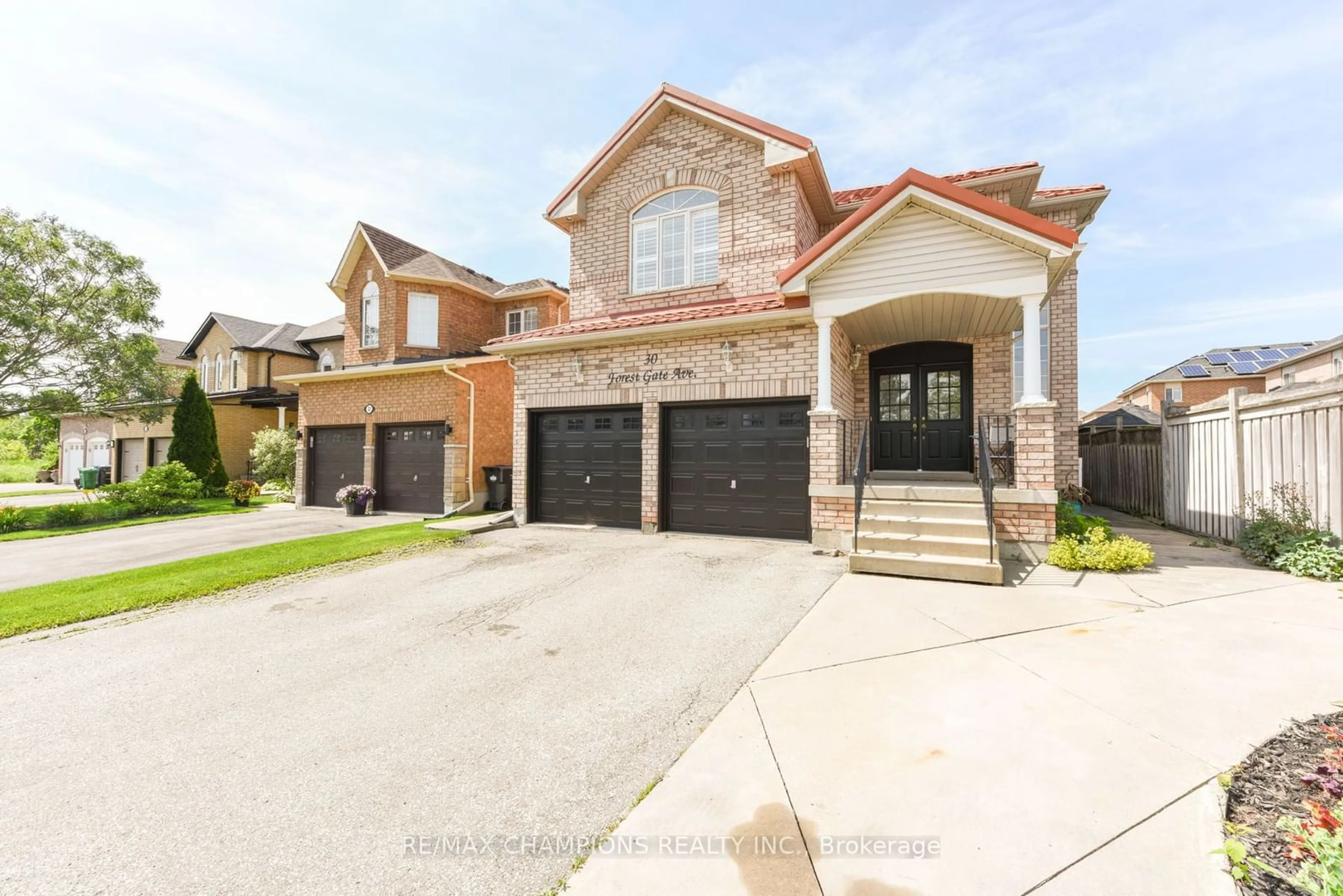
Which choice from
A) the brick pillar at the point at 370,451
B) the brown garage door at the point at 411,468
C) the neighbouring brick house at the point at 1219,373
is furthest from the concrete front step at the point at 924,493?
the neighbouring brick house at the point at 1219,373

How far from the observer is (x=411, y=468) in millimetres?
14211

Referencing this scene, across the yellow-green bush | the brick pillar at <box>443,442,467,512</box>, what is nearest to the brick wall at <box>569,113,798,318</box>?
the brick pillar at <box>443,442,467,512</box>

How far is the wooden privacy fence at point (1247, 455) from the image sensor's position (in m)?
6.12

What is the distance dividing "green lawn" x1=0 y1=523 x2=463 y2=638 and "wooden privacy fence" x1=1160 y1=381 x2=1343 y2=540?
12.5 meters

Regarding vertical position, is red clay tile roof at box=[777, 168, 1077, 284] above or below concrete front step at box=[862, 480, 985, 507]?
above

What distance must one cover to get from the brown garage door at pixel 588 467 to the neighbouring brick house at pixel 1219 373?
31.3 m

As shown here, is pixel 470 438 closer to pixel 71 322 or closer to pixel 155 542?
pixel 155 542

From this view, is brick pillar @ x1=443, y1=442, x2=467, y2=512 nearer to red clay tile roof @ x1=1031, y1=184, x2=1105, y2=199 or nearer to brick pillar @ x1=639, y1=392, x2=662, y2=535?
brick pillar @ x1=639, y1=392, x2=662, y2=535

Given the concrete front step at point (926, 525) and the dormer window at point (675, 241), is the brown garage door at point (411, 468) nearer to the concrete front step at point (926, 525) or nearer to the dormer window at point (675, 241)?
the dormer window at point (675, 241)

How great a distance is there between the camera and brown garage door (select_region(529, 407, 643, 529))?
1000cm

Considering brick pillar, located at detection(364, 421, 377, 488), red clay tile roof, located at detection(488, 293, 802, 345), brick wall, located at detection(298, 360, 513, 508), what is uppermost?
red clay tile roof, located at detection(488, 293, 802, 345)

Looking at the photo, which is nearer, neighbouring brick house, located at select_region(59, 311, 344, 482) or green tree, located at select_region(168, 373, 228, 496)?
green tree, located at select_region(168, 373, 228, 496)

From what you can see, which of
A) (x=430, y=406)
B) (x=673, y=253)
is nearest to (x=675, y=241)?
(x=673, y=253)

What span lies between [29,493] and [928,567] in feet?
122
